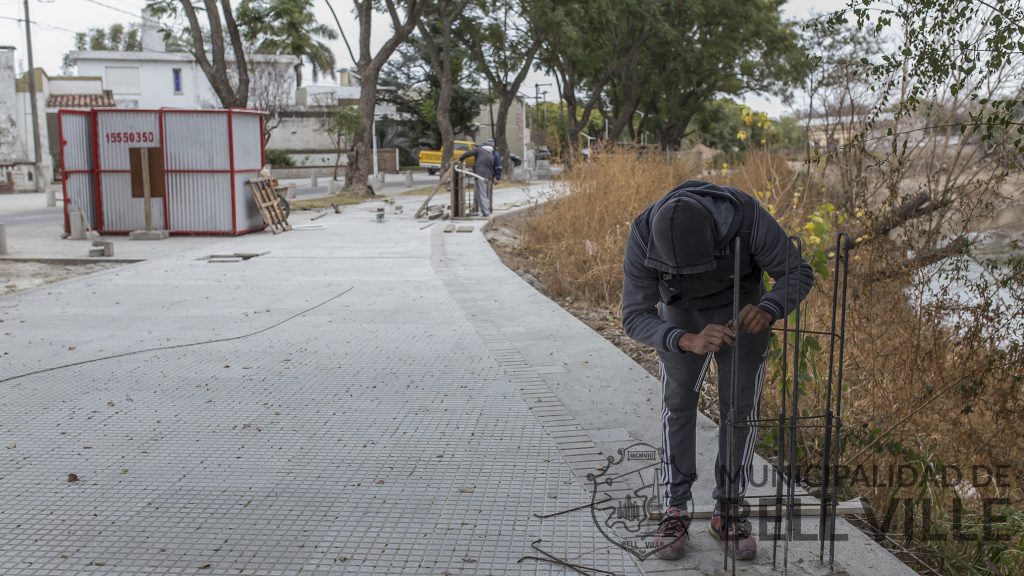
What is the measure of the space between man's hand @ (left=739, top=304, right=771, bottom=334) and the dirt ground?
10.6 metres

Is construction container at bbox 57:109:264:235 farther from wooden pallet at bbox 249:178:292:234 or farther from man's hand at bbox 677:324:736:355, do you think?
man's hand at bbox 677:324:736:355

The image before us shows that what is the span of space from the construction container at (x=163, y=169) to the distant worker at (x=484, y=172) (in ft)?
17.7

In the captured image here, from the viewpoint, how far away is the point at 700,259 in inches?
130

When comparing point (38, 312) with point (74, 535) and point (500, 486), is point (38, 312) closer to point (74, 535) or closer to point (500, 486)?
point (74, 535)

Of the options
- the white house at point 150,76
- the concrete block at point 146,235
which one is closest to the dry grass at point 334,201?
the concrete block at point 146,235

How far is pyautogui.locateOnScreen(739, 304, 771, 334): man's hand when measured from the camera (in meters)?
3.37

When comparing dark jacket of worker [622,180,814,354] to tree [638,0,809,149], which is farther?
tree [638,0,809,149]

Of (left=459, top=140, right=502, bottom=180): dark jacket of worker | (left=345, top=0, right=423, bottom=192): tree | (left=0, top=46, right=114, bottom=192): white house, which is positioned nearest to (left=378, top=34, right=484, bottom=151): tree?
(left=0, top=46, right=114, bottom=192): white house

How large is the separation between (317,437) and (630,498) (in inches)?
74.7

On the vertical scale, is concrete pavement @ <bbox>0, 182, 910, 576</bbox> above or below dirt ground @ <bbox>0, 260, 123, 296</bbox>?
above

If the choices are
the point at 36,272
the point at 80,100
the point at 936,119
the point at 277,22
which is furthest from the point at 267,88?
the point at 936,119

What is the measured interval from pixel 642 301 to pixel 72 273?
38.8ft

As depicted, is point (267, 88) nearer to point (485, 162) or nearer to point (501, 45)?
point (501, 45)

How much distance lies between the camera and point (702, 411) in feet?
19.1
